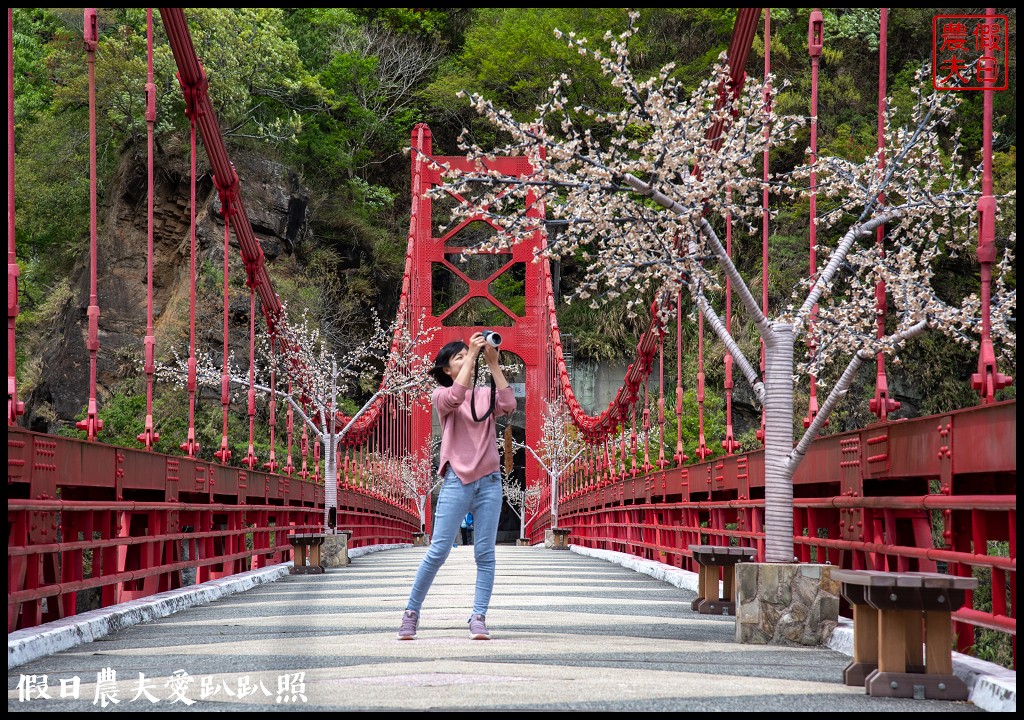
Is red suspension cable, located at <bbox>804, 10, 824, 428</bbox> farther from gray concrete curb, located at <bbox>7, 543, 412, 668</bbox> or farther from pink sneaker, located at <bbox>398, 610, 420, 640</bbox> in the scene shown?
gray concrete curb, located at <bbox>7, 543, 412, 668</bbox>

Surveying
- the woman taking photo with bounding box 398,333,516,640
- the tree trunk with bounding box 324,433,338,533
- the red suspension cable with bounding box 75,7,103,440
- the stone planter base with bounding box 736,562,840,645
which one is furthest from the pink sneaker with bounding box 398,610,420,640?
the tree trunk with bounding box 324,433,338,533

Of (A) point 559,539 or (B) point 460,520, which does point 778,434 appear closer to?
(B) point 460,520

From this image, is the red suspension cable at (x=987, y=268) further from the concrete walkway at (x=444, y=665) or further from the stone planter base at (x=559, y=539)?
the stone planter base at (x=559, y=539)

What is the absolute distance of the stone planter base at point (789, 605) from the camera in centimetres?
687

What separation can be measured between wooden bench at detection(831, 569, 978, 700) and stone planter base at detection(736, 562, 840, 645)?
189cm

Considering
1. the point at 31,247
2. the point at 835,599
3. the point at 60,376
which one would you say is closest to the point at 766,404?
the point at 835,599

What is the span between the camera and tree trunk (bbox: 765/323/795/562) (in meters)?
7.27

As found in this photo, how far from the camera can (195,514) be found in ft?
38.3

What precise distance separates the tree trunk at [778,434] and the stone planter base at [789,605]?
301 mm

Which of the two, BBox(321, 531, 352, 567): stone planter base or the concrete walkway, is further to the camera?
BBox(321, 531, 352, 567): stone planter base

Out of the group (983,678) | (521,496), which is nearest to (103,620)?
(983,678)

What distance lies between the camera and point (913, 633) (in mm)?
4914

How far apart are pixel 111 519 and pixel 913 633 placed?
209 inches

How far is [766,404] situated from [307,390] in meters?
19.3
